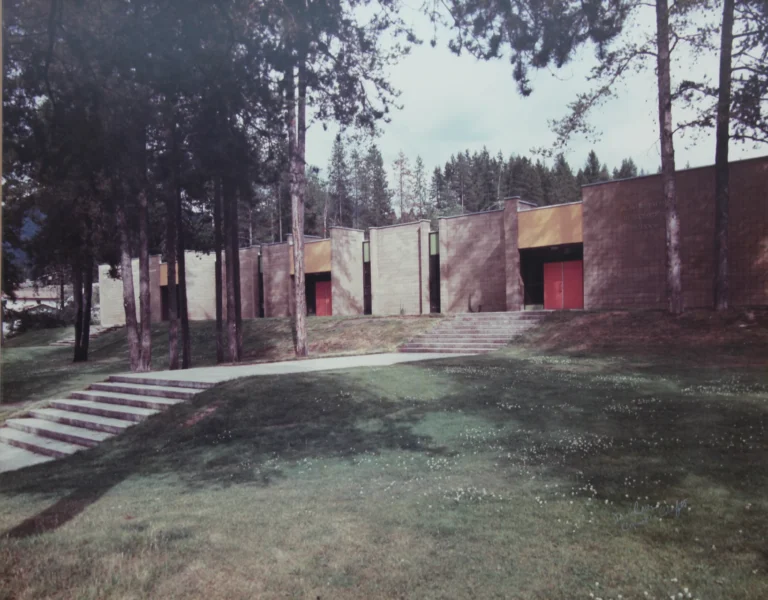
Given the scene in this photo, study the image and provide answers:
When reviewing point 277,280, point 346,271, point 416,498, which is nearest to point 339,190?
point 277,280

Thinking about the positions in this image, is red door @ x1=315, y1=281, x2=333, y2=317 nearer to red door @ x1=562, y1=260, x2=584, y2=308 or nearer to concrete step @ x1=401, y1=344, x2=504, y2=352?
red door @ x1=562, y1=260, x2=584, y2=308

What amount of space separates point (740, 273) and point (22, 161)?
72.3ft

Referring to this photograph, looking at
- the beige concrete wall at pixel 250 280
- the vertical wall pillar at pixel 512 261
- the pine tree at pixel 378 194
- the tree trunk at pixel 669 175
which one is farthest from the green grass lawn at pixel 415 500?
the pine tree at pixel 378 194

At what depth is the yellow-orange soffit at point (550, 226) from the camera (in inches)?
1035

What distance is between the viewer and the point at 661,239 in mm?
22875

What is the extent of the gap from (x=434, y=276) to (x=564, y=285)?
7.66 meters

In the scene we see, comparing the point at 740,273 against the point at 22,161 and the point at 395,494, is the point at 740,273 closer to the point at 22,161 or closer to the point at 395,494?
the point at 395,494

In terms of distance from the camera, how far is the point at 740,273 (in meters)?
21.0

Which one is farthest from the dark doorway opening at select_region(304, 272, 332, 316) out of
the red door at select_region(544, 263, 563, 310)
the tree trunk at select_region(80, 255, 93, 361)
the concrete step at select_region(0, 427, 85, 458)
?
the concrete step at select_region(0, 427, 85, 458)

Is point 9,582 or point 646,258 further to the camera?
point 646,258

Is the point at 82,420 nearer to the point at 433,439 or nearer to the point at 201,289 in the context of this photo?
the point at 433,439

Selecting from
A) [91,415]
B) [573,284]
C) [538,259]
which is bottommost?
[91,415]

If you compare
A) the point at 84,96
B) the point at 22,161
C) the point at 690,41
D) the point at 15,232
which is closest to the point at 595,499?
the point at 84,96

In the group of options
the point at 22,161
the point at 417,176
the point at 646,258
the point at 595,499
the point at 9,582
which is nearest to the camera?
the point at 9,582
